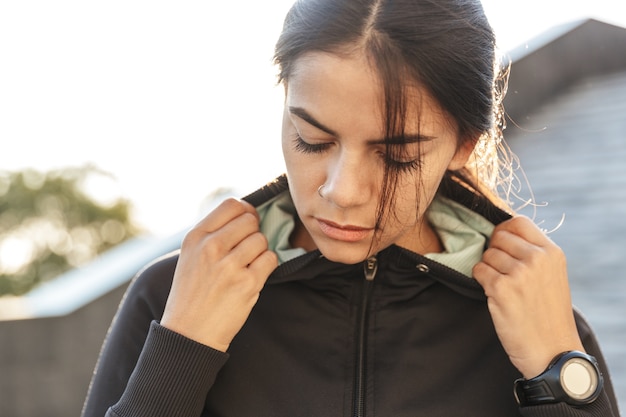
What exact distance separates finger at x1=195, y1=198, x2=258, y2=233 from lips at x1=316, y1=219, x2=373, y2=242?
25 cm

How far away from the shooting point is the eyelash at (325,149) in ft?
6.18

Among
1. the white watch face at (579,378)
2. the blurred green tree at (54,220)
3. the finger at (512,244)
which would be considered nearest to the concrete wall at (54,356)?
the finger at (512,244)

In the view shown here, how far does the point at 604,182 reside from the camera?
449cm

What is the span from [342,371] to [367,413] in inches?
4.4

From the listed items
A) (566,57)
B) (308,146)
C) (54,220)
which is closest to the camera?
(308,146)

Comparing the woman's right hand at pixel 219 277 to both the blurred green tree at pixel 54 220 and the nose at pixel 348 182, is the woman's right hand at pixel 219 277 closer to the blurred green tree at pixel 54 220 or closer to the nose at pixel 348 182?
the nose at pixel 348 182

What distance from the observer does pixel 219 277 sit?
1979mm

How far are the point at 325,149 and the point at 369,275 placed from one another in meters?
0.36

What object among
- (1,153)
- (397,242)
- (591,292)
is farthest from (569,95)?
(1,153)

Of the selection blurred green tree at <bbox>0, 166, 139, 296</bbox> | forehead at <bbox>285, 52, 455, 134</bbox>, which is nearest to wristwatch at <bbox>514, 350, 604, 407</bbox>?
forehead at <bbox>285, 52, 455, 134</bbox>

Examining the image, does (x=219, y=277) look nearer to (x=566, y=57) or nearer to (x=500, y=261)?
(x=500, y=261)

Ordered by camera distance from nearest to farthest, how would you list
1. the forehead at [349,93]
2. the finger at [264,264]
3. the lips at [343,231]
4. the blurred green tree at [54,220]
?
the forehead at [349,93], the lips at [343,231], the finger at [264,264], the blurred green tree at [54,220]

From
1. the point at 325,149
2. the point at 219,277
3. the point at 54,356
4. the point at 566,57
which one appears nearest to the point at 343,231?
the point at 325,149

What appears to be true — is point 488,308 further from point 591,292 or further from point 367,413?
point 591,292
